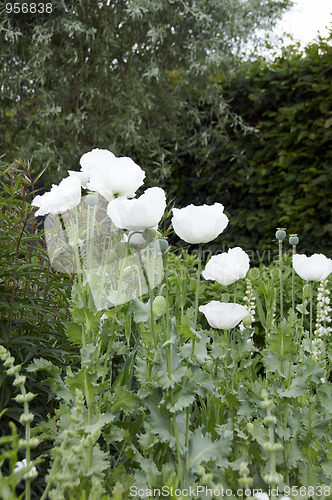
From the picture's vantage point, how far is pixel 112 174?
958mm

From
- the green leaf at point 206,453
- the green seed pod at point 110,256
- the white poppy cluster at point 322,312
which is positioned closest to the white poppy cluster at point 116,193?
the green seed pod at point 110,256

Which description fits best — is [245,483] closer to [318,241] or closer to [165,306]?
[165,306]

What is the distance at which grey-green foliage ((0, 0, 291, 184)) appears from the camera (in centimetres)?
469

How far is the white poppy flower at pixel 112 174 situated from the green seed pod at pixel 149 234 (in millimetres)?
112

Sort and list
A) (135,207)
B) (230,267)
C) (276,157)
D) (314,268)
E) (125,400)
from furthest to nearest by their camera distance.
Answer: (276,157) < (314,268) < (230,267) < (125,400) < (135,207)

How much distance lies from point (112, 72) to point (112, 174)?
177 inches

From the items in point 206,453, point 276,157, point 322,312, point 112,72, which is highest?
point 112,72

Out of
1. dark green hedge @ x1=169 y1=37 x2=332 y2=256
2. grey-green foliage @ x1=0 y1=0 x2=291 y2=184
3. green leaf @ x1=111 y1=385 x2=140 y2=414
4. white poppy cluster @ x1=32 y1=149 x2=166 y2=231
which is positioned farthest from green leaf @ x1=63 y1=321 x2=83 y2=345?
grey-green foliage @ x1=0 y1=0 x2=291 y2=184

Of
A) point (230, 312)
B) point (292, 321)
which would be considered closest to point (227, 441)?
point (230, 312)

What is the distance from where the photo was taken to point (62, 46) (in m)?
4.95

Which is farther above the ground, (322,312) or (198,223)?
(198,223)

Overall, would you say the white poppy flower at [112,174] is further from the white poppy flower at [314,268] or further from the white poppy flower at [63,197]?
the white poppy flower at [314,268]

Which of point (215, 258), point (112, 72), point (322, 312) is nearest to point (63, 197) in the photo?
point (215, 258)

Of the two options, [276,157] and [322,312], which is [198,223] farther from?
[276,157]
